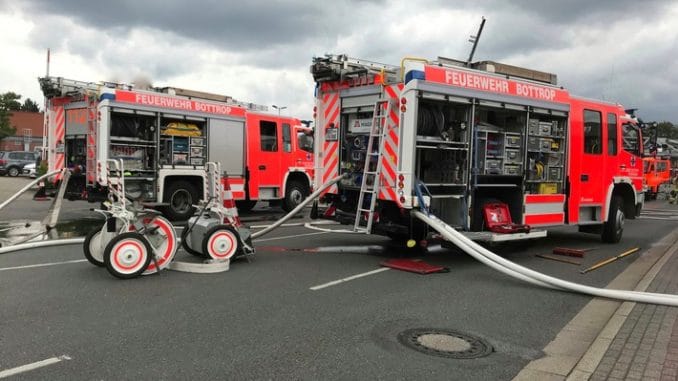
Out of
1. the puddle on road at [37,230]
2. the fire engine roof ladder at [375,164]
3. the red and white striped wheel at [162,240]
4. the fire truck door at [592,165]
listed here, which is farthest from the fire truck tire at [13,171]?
the fire truck door at [592,165]

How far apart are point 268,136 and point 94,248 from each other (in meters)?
9.05

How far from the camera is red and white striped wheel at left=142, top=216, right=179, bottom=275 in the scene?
7.48 m

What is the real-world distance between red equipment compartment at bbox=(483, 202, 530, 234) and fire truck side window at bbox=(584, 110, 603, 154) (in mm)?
2521

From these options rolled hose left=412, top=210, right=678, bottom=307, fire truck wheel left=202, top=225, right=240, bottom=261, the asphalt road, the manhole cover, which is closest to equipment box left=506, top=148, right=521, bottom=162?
the asphalt road

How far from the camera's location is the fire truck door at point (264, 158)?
15656mm

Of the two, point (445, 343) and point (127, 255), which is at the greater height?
point (127, 255)

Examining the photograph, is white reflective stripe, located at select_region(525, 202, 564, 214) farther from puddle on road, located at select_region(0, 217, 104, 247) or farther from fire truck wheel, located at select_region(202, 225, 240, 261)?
puddle on road, located at select_region(0, 217, 104, 247)

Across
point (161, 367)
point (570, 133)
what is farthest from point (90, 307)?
point (570, 133)

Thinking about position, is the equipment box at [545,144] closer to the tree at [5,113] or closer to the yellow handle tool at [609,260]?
the yellow handle tool at [609,260]

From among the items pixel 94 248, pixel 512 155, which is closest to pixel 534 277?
pixel 512 155

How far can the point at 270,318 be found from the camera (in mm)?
5465

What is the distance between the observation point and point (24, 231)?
11.4 m

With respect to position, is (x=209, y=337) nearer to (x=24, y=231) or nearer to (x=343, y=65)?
(x=343, y=65)

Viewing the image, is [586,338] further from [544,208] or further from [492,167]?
[544,208]
